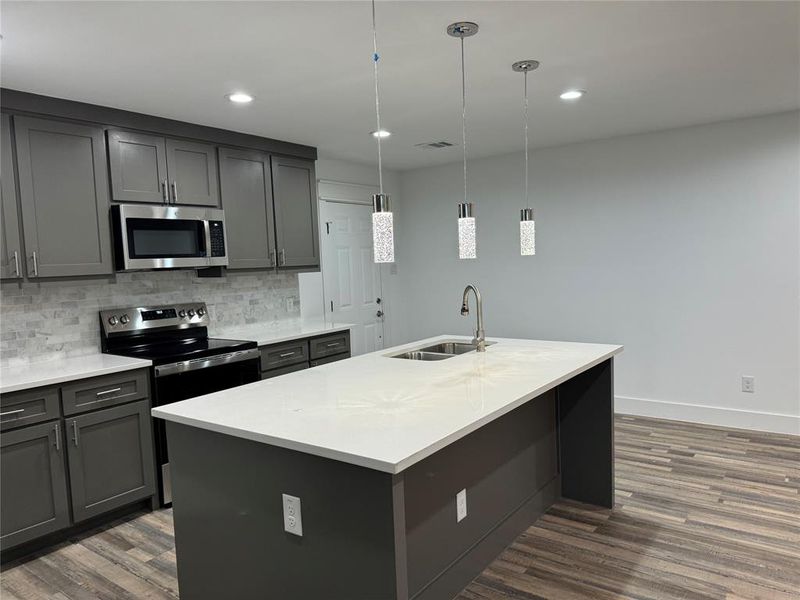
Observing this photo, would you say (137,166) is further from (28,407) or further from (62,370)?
(28,407)

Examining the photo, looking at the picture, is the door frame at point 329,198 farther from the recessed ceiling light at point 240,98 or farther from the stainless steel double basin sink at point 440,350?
the stainless steel double basin sink at point 440,350

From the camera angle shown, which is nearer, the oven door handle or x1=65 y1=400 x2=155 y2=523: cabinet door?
x1=65 y1=400 x2=155 y2=523: cabinet door

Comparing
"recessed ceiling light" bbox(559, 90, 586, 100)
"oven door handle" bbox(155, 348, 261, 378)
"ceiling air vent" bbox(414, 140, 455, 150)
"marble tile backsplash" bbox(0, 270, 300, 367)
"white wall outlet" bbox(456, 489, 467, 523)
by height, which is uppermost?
"ceiling air vent" bbox(414, 140, 455, 150)

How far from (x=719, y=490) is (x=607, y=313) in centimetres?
194

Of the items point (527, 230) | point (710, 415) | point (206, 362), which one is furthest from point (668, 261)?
point (206, 362)

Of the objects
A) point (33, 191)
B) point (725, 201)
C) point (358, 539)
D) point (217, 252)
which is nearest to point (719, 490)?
point (725, 201)

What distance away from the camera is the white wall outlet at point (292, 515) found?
1835 millimetres

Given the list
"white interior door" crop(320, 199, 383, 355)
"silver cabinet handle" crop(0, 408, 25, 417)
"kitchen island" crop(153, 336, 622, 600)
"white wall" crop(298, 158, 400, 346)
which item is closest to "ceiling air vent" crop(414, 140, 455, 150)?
"white wall" crop(298, 158, 400, 346)

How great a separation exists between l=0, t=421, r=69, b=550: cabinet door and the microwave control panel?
147 centimetres

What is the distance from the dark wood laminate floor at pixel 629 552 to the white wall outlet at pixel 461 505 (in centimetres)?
31

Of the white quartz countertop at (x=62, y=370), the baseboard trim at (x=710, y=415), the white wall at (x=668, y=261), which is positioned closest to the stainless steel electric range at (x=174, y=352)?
the white quartz countertop at (x=62, y=370)

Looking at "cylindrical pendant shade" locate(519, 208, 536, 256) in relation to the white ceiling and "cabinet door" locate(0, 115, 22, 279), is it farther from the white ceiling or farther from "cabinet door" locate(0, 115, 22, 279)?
"cabinet door" locate(0, 115, 22, 279)

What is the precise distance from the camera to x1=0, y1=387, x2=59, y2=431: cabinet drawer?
2.64 meters

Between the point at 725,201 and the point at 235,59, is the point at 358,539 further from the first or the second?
the point at 725,201
